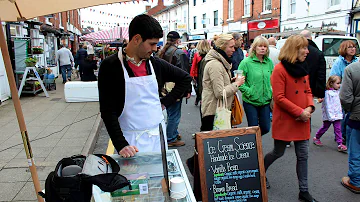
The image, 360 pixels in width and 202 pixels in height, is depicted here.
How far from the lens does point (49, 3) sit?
240 centimetres

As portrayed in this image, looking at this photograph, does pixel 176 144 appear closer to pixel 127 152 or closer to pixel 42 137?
pixel 42 137

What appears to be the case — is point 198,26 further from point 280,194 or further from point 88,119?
point 280,194

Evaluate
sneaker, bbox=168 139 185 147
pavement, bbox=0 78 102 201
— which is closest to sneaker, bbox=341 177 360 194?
sneaker, bbox=168 139 185 147

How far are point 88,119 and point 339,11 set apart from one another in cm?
1488

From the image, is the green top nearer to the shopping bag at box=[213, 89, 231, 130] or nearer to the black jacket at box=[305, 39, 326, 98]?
Answer: the shopping bag at box=[213, 89, 231, 130]

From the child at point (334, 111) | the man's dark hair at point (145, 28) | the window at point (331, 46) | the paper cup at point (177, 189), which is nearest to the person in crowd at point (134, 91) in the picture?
the man's dark hair at point (145, 28)

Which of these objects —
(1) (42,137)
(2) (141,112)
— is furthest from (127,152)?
(1) (42,137)

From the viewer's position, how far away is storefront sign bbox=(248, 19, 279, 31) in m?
22.8

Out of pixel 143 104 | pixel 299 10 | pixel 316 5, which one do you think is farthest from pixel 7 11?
pixel 299 10

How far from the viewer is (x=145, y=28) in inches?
92.3

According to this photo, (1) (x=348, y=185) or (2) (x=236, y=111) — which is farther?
(2) (x=236, y=111)

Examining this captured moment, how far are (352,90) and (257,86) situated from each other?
117cm

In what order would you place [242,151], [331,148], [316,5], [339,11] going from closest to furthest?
[242,151] → [331,148] → [339,11] → [316,5]

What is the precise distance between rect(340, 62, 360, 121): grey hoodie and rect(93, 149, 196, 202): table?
2557 mm
